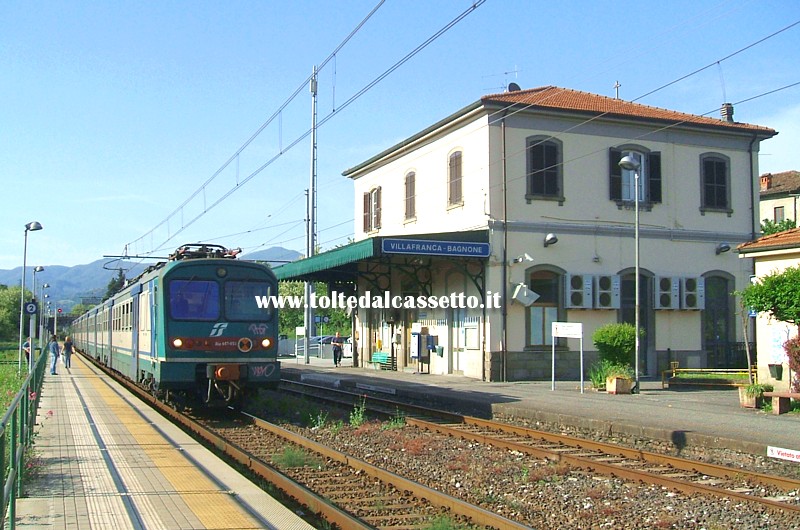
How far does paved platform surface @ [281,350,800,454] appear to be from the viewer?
12.3 metres

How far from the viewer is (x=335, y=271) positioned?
104ft

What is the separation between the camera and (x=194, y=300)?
599 inches

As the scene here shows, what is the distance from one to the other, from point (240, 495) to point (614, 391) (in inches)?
548

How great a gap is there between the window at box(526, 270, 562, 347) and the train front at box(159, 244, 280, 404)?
11156 mm

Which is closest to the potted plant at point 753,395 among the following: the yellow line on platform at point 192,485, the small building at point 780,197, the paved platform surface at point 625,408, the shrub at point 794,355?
the paved platform surface at point 625,408

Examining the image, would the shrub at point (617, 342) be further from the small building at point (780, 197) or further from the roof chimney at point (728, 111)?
the small building at point (780, 197)

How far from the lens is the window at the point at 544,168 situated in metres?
25.1

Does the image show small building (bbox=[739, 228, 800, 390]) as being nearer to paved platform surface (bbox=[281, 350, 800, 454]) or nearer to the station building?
paved platform surface (bbox=[281, 350, 800, 454])

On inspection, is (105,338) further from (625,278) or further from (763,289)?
(763,289)

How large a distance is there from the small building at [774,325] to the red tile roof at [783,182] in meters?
43.5

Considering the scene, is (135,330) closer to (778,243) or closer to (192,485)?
(192,485)

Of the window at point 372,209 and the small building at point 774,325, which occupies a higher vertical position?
the window at point 372,209

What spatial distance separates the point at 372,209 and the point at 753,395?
64.3 ft

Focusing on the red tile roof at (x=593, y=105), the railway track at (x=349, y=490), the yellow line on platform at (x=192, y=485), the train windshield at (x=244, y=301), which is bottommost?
the railway track at (x=349, y=490)
